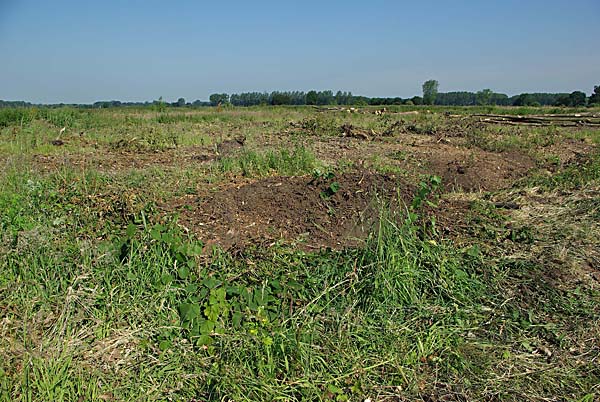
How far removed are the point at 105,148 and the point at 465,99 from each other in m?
68.7

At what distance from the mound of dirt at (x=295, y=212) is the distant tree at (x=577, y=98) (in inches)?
1714

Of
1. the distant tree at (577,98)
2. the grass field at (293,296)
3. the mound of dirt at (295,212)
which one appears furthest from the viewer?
the distant tree at (577,98)

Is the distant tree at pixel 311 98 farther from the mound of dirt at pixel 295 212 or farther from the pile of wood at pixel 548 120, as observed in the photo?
the mound of dirt at pixel 295 212

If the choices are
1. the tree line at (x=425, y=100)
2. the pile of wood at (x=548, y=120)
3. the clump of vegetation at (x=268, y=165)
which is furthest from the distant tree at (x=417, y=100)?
the clump of vegetation at (x=268, y=165)

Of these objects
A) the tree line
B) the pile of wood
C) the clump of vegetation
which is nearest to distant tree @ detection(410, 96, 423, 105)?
the tree line

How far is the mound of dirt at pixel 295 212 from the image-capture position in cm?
379

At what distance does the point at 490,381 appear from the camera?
218 centimetres

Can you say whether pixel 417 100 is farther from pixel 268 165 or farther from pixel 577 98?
pixel 268 165

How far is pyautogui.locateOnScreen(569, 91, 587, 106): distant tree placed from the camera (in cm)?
3956

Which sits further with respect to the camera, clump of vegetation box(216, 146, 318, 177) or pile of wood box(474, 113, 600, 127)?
pile of wood box(474, 113, 600, 127)

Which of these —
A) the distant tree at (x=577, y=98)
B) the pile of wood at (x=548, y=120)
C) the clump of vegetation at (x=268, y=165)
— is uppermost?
the distant tree at (x=577, y=98)

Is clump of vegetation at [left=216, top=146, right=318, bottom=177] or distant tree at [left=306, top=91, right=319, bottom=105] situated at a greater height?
distant tree at [left=306, top=91, right=319, bottom=105]

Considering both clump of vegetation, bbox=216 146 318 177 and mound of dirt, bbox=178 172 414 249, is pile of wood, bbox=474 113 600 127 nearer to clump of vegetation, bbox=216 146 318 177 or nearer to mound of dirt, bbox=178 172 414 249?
clump of vegetation, bbox=216 146 318 177

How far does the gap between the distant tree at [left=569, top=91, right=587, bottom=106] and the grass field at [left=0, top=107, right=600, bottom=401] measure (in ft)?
140
